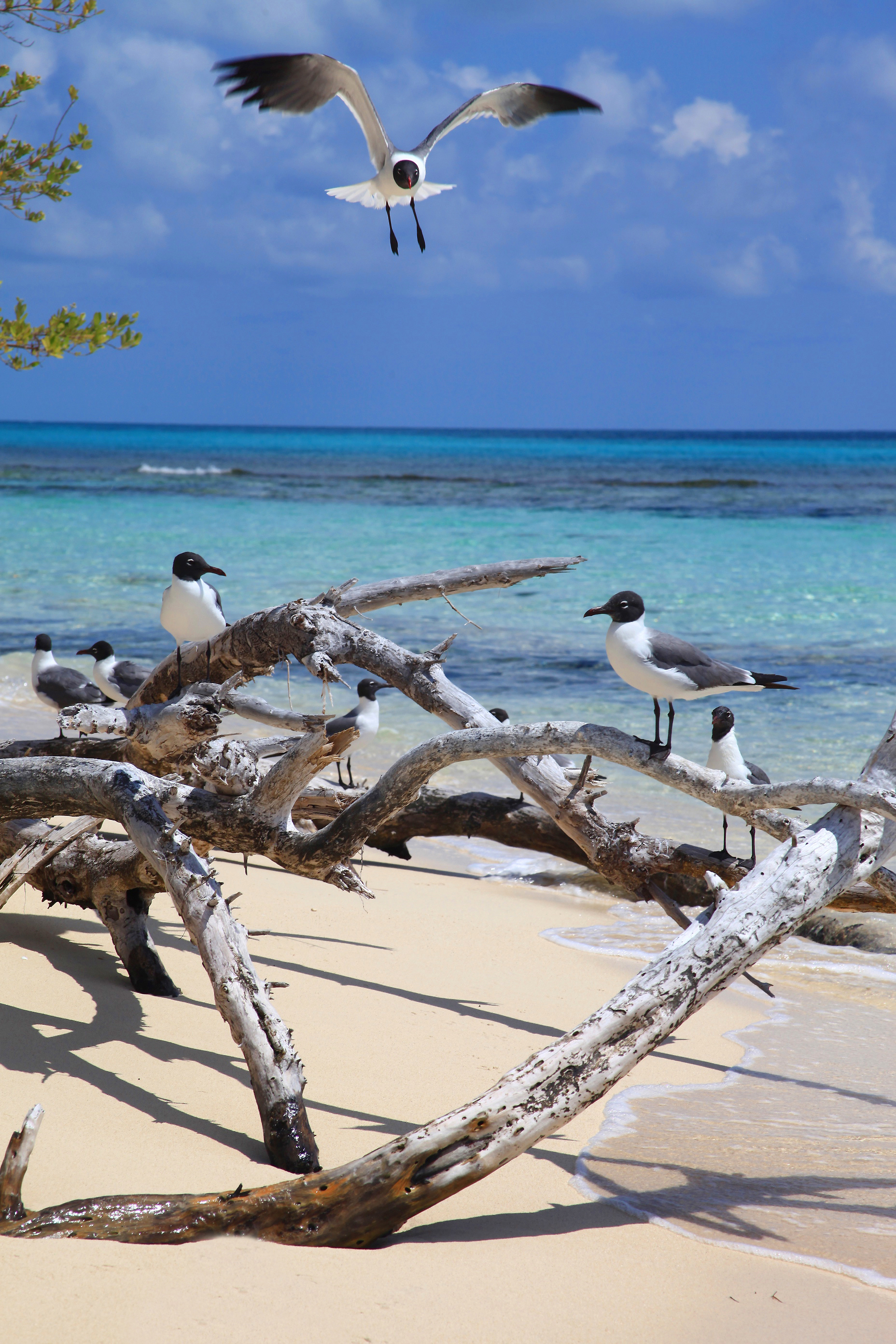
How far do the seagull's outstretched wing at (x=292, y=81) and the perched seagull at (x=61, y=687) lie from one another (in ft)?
14.7

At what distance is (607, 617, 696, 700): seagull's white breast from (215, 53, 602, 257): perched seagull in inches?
173

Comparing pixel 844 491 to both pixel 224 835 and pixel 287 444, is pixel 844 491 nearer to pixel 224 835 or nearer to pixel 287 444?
pixel 224 835

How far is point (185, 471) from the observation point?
201 ft

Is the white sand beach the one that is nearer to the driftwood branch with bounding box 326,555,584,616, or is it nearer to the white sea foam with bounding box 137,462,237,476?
the driftwood branch with bounding box 326,555,584,616

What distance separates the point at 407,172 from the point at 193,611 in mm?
4028

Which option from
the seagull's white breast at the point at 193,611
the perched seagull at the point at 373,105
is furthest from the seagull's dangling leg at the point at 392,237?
the seagull's white breast at the point at 193,611

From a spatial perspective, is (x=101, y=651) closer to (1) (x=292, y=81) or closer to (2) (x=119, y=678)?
(2) (x=119, y=678)

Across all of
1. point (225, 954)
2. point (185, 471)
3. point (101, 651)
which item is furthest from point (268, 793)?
point (185, 471)

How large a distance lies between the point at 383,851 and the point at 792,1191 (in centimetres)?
446

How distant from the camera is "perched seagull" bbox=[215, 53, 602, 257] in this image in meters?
6.61

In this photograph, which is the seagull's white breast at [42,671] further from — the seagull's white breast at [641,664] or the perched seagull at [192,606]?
the seagull's white breast at [641,664]

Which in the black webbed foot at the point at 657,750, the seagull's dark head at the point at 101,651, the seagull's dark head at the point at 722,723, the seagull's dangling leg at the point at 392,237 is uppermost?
the seagull's dangling leg at the point at 392,237

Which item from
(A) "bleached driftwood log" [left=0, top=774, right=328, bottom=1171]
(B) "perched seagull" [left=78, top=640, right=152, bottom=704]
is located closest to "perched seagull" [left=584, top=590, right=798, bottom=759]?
(A) "bleached driftwood log" [left=0, top=774, right=328, bottom=1171]

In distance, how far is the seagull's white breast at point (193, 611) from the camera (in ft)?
16.7
